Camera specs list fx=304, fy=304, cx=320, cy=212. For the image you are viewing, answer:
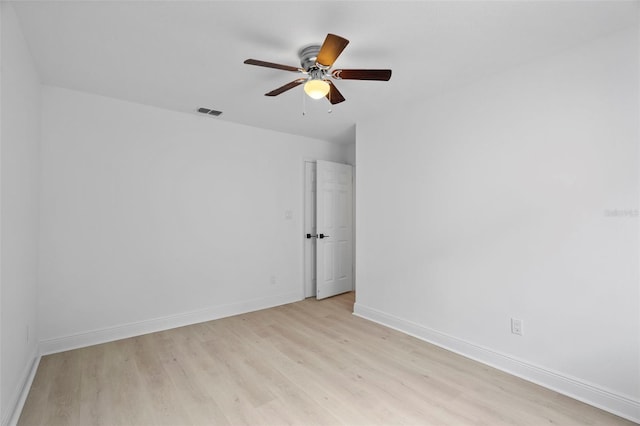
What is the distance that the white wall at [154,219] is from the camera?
9.50 feet

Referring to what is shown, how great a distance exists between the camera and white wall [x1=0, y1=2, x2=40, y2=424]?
5.67ft

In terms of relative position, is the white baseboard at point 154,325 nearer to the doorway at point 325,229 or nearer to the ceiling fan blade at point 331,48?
the doorway at point 325,229

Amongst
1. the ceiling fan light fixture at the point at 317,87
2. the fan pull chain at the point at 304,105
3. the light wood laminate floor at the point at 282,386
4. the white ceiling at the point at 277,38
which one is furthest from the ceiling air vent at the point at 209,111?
the light wood laminate floor at the point at 282,386

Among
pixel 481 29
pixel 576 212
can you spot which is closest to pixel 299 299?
pixel 576 212

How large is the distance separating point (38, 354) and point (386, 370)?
3.08 metres

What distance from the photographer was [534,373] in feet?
7.73

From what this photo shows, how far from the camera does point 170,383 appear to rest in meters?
2.35

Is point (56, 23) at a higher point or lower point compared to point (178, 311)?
higher

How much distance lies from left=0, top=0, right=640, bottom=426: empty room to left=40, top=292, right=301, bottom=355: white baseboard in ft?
0.06

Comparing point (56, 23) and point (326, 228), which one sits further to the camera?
point (326, 228)

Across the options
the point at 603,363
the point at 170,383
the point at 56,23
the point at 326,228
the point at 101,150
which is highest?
the point at 56,23

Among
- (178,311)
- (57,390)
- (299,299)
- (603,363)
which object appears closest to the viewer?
(603,363)

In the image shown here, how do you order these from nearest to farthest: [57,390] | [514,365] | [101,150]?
1. [57,390]
2. [514,365]
3. [101,150]

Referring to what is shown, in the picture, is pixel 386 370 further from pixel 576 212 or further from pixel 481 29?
pixel 481 29
